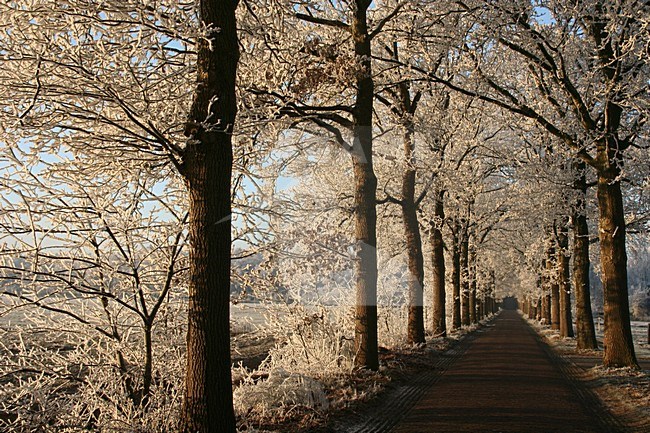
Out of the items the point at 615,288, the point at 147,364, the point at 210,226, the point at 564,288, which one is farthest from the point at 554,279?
the point at 210,226

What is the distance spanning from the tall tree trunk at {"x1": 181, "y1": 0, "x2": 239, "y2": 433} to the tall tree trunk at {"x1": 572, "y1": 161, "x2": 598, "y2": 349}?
15.3m

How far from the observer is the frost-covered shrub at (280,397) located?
7.74 metres

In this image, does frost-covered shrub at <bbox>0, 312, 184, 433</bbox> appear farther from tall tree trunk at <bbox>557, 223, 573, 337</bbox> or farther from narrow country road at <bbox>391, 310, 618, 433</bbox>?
tall tree trunk at <bbox>557, 223, 573, 337</bbox>

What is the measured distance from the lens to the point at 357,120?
11.5 metres

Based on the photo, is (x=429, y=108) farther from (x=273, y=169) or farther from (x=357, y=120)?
(x=273, y=169)

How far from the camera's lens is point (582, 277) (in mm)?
19031

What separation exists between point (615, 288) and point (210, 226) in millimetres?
10650

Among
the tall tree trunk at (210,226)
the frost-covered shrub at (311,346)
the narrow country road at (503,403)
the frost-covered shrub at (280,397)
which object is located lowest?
the narrow country road at (503,403)

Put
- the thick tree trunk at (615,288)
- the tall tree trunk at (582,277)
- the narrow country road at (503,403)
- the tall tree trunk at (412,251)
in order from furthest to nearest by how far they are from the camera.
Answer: the tall tree trunk at (582,277), the tall tree trunk at (412,251), the thick tree trunk at (615,288), the narrow country road at (503,403)

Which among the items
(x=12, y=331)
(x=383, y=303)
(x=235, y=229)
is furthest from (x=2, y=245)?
(x=383, y=303)

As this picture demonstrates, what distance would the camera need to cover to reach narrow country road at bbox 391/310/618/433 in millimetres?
7555

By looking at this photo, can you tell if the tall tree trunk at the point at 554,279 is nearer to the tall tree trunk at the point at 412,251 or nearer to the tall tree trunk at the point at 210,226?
the tall tree trunk at the point at 412,251

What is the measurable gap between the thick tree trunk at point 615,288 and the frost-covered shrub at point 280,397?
7.91m

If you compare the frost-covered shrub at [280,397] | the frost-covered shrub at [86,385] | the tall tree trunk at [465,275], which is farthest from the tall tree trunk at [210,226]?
the tall tree trunk at [465,275]
